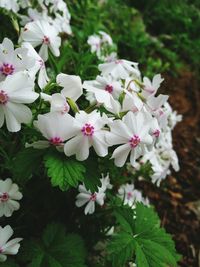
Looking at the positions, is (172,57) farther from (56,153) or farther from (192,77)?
(56,153)

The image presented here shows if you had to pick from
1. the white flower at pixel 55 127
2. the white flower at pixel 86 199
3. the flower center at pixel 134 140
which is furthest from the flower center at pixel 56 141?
the white flower at pixel 86 199

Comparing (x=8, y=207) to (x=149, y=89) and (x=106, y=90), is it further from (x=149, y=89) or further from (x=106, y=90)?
(x=149, y=89)

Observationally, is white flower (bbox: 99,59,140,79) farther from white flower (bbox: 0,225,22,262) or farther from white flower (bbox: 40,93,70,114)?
Answer: white flower (bbox: 0,225,22,262)

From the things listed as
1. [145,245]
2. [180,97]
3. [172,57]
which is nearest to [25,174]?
[145,245]

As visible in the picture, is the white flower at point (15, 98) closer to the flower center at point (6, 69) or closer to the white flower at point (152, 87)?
the flower center at point (6, 69)

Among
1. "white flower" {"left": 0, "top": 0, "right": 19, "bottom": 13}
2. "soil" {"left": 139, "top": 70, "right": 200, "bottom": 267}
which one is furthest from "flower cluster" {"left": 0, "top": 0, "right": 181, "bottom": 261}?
"soil" {"left": 139, "top": 70, "right": 200, "bottom": 267}

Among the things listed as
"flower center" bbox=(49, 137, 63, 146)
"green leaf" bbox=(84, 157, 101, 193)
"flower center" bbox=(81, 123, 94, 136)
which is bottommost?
"green leaf" bbox=(84, 157, 101, 193)

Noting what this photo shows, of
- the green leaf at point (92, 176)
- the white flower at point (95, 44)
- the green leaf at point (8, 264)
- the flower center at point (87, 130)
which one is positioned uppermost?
the flower center at point (87, 130)
